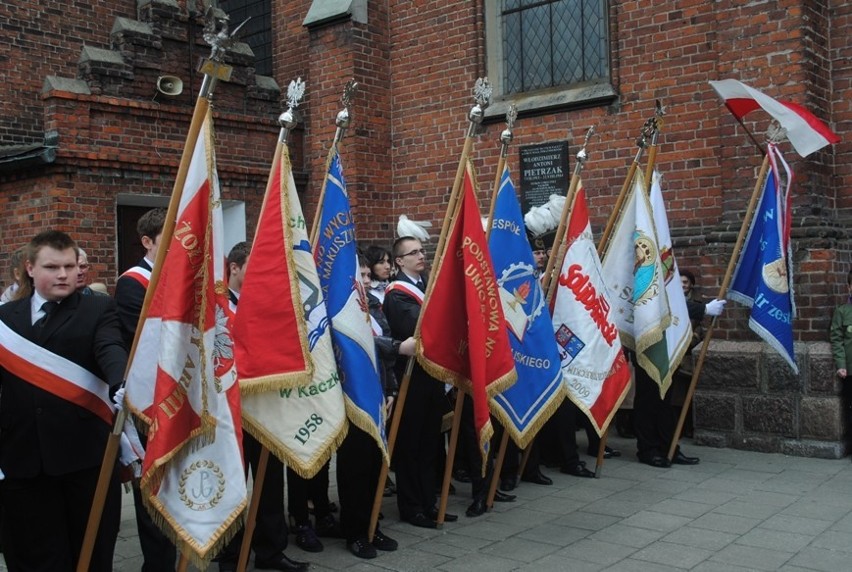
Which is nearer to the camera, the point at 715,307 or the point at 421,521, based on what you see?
the point at 421,521

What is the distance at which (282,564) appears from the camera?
192 inches

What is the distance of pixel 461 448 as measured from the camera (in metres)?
7.25

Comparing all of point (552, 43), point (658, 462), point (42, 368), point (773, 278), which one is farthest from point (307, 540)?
point (552, 43)

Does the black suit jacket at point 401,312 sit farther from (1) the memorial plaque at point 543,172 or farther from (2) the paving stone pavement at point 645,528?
(1) the memorial plaque at point 543,172

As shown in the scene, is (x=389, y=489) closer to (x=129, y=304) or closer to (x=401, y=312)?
(x=401, y=312)

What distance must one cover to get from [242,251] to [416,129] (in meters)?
5.63

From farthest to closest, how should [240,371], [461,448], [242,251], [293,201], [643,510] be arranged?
[461,448]
[643,510]
[242,251]
[293,201]
[240,371]

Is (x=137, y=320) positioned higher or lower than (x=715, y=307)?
higher

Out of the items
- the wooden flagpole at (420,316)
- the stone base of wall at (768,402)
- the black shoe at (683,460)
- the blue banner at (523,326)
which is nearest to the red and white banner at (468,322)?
the wooden flagpole at (420,316)

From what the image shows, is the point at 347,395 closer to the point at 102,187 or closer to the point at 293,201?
the point at 293,201

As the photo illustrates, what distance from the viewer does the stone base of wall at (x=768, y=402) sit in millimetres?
7457

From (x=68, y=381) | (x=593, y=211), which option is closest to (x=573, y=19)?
(x=593, y=211)

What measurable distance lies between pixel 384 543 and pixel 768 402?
4.11 meters

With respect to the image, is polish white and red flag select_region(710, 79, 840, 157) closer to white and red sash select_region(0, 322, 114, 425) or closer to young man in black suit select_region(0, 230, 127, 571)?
young man in black suit select_region(0, 230, 127, 571)
